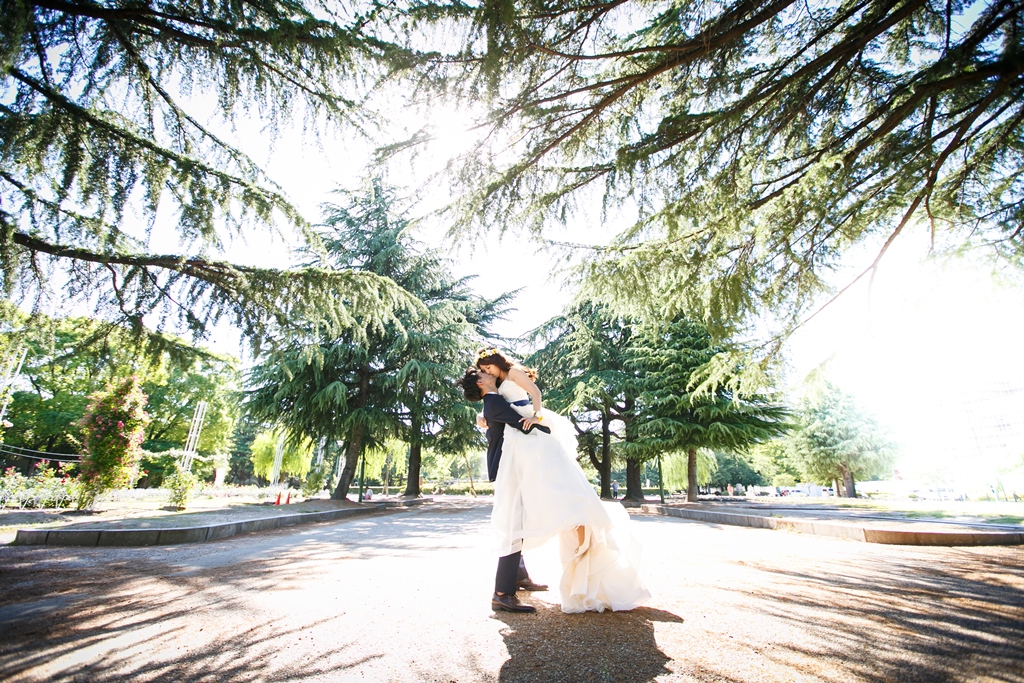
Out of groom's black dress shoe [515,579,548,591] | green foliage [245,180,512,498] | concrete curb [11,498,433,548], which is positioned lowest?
concrete curb [11,498,433,548]

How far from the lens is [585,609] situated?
2930 millimetres

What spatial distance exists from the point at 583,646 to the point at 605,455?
18656 millimetres

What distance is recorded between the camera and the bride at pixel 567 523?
2861mm

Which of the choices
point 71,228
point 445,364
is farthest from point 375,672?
point 445,364

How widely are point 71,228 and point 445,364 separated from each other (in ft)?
45.2

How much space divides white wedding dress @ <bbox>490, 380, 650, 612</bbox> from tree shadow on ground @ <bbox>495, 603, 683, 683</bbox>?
0.13 metres

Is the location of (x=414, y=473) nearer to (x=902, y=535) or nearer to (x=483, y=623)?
(x=902, y=535)

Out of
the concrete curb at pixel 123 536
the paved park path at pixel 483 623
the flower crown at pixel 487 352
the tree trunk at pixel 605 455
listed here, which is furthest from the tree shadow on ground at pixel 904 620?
the tree trunk at pixel 605 455

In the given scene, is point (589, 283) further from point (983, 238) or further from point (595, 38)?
point (983, 238)

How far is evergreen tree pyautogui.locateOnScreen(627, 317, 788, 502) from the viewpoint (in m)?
15.9

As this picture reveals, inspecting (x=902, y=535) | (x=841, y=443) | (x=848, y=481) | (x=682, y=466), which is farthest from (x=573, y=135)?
(x=848, y=481)

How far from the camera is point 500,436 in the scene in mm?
3381

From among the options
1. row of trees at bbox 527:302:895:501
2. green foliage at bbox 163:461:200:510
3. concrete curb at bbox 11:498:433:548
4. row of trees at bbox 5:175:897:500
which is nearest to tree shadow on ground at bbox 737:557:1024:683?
concrete curb at bbox 11:498:433:548

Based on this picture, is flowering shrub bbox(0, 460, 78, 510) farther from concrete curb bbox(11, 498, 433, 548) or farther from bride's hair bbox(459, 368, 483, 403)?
bride's hair bbox(459, 368, 483, 403)
